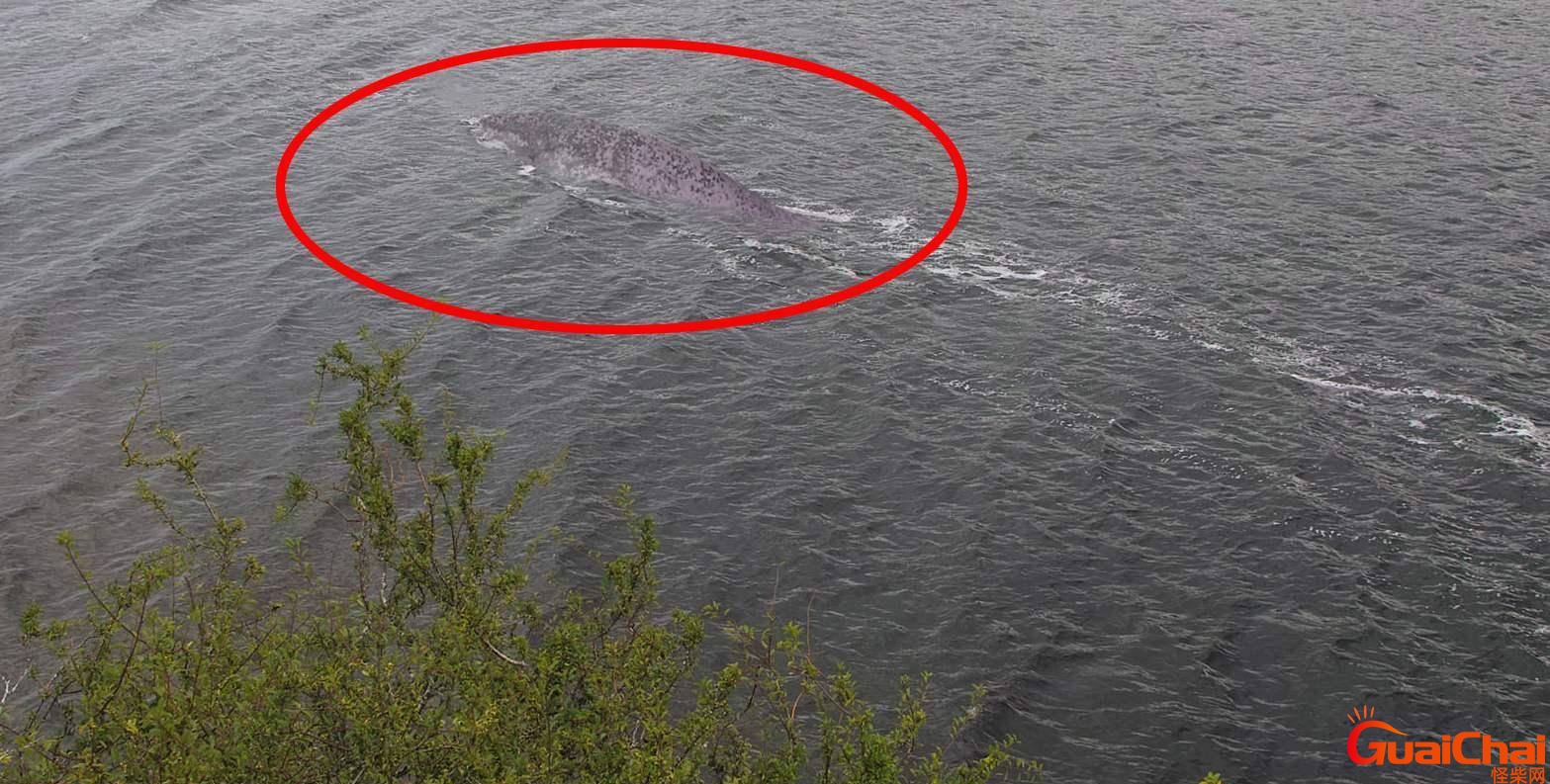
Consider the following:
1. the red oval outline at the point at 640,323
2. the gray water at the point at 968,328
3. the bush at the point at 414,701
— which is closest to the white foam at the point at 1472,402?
the gray water at the point at 968,328

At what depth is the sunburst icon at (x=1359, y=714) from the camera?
2247 centimetres

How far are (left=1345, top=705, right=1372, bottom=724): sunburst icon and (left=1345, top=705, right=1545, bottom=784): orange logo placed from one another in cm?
31

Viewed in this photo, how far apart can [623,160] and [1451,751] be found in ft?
91.6

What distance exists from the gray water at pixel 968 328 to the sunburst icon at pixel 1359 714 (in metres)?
0.25

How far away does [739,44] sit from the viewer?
5059 cm

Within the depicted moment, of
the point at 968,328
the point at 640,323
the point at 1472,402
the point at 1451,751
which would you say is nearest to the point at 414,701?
the point at 1451,751

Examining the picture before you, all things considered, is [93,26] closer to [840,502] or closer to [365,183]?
[365,183]

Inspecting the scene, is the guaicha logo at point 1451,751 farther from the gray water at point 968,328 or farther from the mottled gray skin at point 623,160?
the mottled gray skin at point 623,160

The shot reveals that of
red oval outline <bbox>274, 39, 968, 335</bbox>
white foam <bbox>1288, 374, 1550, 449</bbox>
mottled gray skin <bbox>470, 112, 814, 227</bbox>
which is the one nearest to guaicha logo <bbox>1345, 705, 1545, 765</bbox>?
white foam <bbox>1288, 374, 1550, 449</bbox>

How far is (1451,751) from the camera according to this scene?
72.0 feet

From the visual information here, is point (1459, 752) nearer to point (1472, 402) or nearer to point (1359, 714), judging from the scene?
point (1359, 714)

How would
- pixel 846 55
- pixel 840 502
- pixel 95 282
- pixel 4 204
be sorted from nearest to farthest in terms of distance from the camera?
pixel 840 502
pixel 95 282
pixel 4 204
pixel 846 55

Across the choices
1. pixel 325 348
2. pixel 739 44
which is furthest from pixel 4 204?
pixel 739 44

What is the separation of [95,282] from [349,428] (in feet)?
65.9
